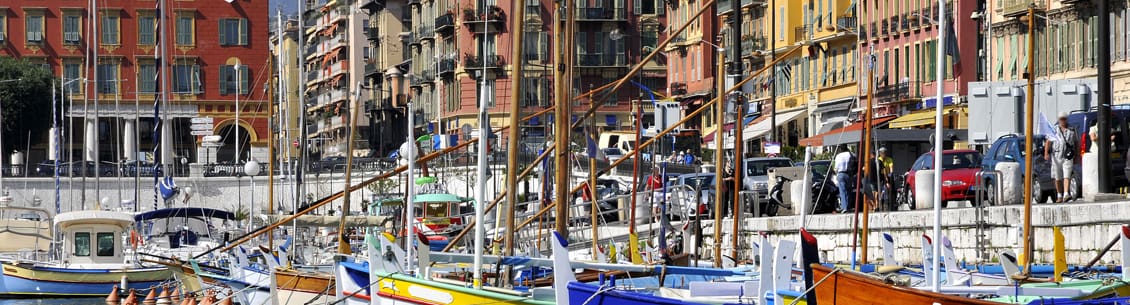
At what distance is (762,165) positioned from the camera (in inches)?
1800

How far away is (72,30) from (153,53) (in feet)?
14.6

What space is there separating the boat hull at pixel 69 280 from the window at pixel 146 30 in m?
65.9

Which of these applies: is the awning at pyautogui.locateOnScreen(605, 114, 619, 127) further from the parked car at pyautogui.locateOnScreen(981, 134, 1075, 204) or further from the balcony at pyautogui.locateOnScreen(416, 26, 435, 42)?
the parked car at pyautogui.locateOnScreen(981, 134, 1075, 204)

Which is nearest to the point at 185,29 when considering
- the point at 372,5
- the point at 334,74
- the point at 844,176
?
the point at 372,5

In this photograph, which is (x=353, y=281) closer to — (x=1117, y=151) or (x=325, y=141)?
(x=1117, y=151)

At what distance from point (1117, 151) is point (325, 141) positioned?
374ft

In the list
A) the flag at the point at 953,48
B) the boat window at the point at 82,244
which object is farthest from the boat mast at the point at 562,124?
the boat window at the point at 82,244

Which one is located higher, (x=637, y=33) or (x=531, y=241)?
(x=637, y=33)

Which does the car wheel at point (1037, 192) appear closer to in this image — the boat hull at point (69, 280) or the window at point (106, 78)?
the boat hull at point (69, 280)

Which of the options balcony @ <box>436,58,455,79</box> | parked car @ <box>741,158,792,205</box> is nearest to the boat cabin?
parked car @ <box>741,158,792,205</box>

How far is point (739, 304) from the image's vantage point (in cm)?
2230

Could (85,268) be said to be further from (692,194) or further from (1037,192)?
(1037,192)

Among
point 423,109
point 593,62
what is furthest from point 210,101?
point 593,62

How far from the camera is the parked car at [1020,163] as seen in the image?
3397 centimetres
